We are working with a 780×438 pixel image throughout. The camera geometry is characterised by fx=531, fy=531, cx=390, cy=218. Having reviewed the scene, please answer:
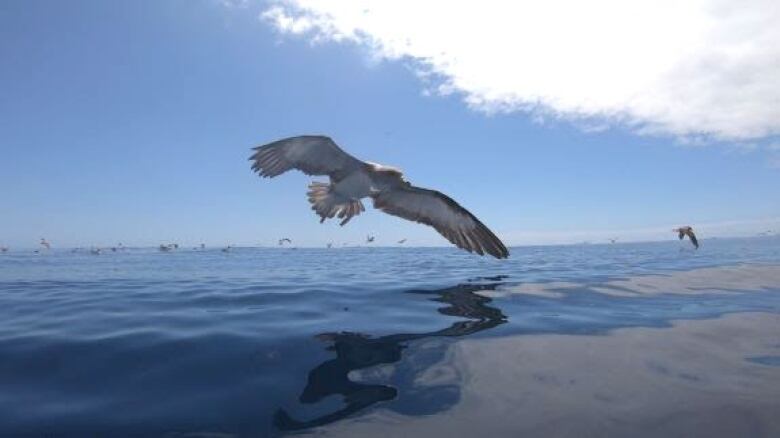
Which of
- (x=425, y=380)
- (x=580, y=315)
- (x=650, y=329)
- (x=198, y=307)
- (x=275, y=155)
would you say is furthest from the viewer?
(x=275, y=155)

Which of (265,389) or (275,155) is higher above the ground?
(275,155)

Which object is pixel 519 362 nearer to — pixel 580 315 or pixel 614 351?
pixel 614 351

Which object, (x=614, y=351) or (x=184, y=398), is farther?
(x=614, y=351)

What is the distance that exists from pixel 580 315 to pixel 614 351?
8.53 feet

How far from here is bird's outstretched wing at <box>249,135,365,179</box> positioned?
1195 cm

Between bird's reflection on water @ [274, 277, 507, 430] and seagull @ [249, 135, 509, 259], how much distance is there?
2.31m

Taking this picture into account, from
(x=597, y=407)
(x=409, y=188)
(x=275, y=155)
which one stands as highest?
(x=275, y=155)

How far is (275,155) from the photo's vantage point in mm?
12305

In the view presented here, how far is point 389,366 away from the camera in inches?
263

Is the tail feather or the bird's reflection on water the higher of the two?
the tail feather

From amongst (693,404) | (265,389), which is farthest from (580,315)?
(265,389)

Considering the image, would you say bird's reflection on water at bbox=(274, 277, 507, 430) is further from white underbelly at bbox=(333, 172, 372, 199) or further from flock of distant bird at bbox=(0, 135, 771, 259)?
white underbelly at bbox=(333, 172, 372, 199)

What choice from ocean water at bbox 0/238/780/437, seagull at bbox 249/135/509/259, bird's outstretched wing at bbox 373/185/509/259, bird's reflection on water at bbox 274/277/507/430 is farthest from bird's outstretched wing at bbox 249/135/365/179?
bird's reflection on water at bbox 274/277/507/430

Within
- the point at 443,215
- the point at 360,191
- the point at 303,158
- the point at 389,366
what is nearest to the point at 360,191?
the point at 360,191
